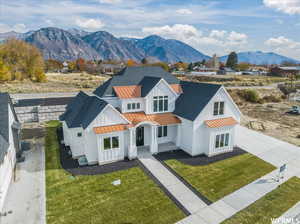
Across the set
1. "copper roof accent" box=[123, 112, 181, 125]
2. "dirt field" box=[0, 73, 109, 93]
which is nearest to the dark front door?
"copper roof accent" box=[123, 112, 181, 125]

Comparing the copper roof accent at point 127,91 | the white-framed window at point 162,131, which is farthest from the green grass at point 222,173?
the copper roof accent at point 127,91

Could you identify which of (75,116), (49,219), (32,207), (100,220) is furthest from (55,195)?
(75,116)

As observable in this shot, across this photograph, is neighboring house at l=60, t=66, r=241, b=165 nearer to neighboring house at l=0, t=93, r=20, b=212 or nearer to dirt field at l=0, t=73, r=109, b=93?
neighboring house at l=0, t=93, r=20, b=212

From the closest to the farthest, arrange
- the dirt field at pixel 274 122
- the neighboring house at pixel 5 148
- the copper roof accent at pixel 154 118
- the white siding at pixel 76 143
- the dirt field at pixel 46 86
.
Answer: the neighboring house at pixel 5 148 < the white siding at pixel 76 143 < the copper roof accent at pixel 154 118 < the dirt field at pixel 274 122 < the dirt field at pixel 46 86

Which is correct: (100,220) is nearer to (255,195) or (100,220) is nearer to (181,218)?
(181,218)

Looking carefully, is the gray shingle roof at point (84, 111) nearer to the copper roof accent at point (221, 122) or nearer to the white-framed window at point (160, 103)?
the white-framed window at point (160, 103)
